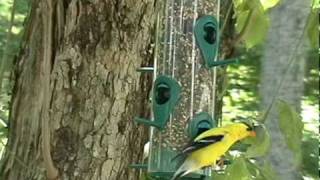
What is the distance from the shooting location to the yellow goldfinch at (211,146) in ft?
7.55

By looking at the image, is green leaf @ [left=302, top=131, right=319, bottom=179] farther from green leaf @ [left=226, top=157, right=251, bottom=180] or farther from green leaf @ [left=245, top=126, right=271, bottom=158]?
green leaf @ [left=226, top=157, right=251, bottom=180]

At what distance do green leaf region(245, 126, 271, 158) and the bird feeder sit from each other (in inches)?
10.9

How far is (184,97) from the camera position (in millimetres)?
2682

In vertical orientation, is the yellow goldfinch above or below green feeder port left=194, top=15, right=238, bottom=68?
below

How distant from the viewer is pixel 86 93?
2459 millimetres

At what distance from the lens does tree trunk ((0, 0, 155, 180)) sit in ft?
8.04

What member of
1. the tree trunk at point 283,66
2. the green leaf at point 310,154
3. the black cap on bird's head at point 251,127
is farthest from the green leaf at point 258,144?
the green leaf at point 310,154

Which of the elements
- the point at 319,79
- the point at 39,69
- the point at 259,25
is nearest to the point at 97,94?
the point at 39,69

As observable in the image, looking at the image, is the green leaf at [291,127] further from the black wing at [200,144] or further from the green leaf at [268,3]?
the green leaf at [268,3]

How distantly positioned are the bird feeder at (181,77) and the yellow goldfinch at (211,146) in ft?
0.49

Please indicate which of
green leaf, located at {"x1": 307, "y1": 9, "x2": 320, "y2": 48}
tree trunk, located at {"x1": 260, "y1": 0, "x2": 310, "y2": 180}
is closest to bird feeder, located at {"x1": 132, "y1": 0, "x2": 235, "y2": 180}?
green leaf, located at {"x1": 307, "y1": 9, "x2": 320, "y2": 48}

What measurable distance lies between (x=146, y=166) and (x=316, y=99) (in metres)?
4.11

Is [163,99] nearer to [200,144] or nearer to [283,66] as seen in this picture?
[200,144]

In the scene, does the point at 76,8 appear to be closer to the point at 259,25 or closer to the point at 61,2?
the point at 61,2
